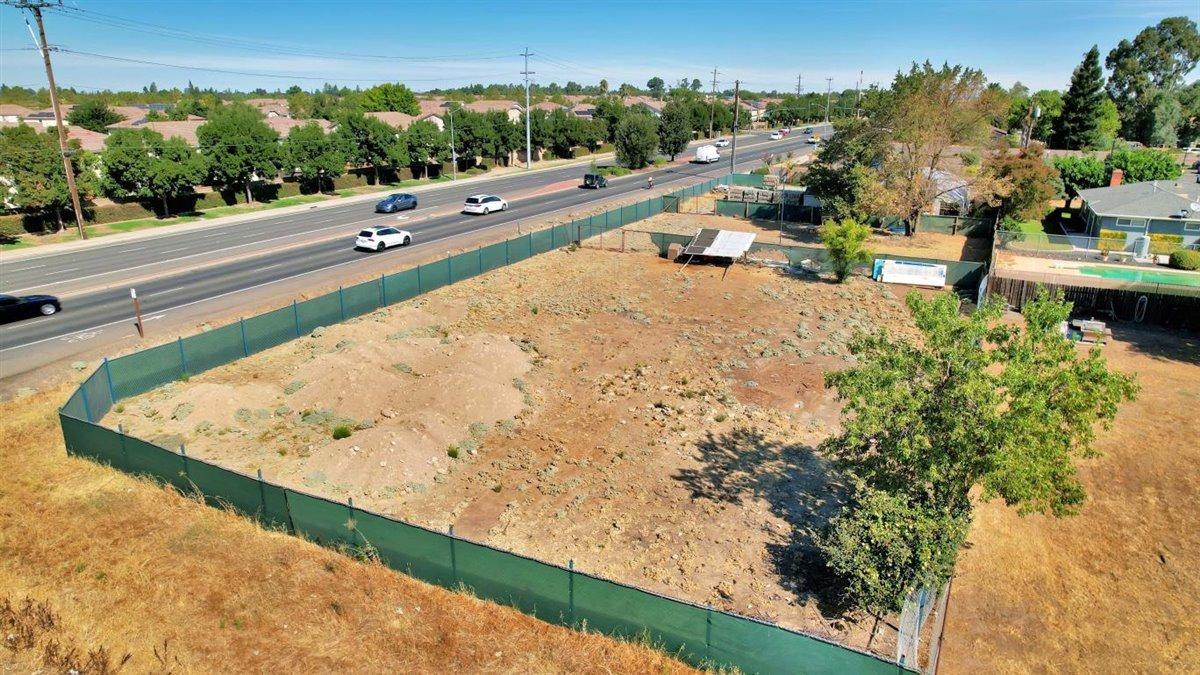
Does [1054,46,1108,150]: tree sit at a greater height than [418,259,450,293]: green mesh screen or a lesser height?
greater

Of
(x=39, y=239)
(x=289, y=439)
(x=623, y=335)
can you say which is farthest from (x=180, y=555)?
(x=39, y=239)

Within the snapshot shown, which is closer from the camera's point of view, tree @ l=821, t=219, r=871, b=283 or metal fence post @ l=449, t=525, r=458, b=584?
metal fence post @ l=449, t=525, r=458, b=584

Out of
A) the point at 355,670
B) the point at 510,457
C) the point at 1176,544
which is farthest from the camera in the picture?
the point at 510,457

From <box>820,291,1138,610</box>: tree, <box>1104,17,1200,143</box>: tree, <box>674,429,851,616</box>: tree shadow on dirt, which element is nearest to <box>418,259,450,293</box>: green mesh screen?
<box>674,429,851,616</box>: tree shadow on dirt

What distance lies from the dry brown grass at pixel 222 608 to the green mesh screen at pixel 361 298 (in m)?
15.5

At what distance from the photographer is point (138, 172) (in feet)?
180

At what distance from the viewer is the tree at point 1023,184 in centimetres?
4925

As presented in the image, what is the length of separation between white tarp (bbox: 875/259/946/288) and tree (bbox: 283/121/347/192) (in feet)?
176

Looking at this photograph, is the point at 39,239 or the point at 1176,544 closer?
the point at 1176,544

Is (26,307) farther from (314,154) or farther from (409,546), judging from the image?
(314,154)

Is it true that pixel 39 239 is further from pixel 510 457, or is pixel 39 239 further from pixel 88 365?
pixel 510 457

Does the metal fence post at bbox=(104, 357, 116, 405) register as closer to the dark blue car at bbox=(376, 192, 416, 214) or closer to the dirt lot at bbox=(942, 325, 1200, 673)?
the dirt lot at bbox=(942, 325, 1200, 673)

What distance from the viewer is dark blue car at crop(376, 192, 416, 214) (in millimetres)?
61719

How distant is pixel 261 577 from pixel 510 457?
8031mm
